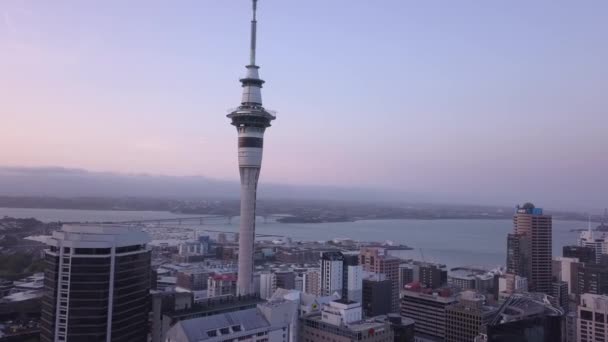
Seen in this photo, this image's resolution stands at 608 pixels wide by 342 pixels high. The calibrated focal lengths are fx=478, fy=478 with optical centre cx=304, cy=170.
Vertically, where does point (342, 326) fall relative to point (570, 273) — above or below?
above

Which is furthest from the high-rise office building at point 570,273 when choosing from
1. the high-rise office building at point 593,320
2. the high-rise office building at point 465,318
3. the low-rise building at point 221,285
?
the low-rise building at point 221,285

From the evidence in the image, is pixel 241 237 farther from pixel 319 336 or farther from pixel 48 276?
pixel 48 276

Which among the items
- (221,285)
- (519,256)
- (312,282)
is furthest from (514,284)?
(221,285)

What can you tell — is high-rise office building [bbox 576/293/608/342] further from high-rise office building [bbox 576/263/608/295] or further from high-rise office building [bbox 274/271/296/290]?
high-rise office building [bbox 274/271/296/290]

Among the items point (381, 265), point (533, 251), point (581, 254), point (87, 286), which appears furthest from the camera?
point (581, 254)

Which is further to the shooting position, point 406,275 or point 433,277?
point 406,275

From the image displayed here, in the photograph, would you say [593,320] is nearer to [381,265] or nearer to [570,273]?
[381,265]

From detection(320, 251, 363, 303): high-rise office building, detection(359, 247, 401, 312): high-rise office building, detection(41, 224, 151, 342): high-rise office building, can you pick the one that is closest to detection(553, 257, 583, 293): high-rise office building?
detection(359, 247, 401, 312): high-rise office building
